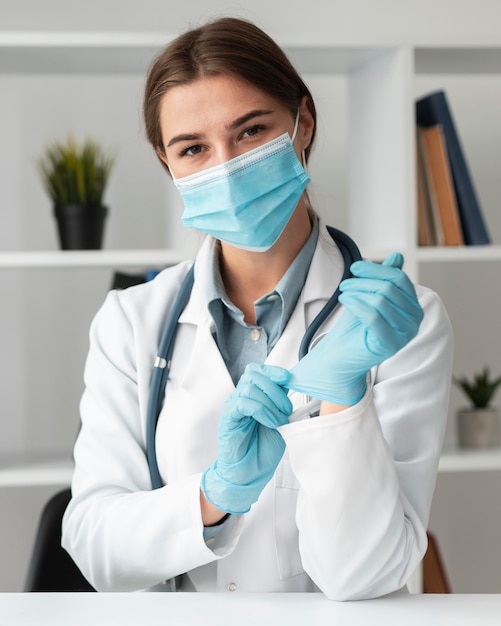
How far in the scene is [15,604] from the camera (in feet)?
2.85

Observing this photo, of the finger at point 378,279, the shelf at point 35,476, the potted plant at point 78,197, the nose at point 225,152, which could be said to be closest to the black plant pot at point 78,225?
the potted plant at point 78,197

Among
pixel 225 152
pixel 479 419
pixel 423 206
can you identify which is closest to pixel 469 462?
pixel 479 419

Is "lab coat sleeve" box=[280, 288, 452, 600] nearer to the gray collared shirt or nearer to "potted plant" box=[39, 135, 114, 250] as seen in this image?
the gray collared shirt

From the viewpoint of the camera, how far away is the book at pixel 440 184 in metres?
1.96

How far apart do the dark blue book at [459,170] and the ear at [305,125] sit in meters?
0.73

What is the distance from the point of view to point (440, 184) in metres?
1.97

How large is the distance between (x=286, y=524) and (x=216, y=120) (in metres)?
0.55

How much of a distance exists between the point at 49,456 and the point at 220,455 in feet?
3.94

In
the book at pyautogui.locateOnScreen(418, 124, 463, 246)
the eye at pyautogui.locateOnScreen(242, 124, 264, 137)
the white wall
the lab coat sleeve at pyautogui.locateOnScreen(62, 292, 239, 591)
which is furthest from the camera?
the white wall

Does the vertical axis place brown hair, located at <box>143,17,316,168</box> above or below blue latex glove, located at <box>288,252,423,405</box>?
above

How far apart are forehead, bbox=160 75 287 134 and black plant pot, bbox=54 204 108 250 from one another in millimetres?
775

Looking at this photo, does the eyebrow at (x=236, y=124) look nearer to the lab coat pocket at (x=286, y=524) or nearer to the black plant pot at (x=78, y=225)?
the lab coat pocket at (x=286, y=524)

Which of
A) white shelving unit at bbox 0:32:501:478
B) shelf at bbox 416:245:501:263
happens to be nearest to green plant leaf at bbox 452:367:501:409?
white shelving unit at bbox 0:32:501:478

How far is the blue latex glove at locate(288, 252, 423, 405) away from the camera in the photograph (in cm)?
84
